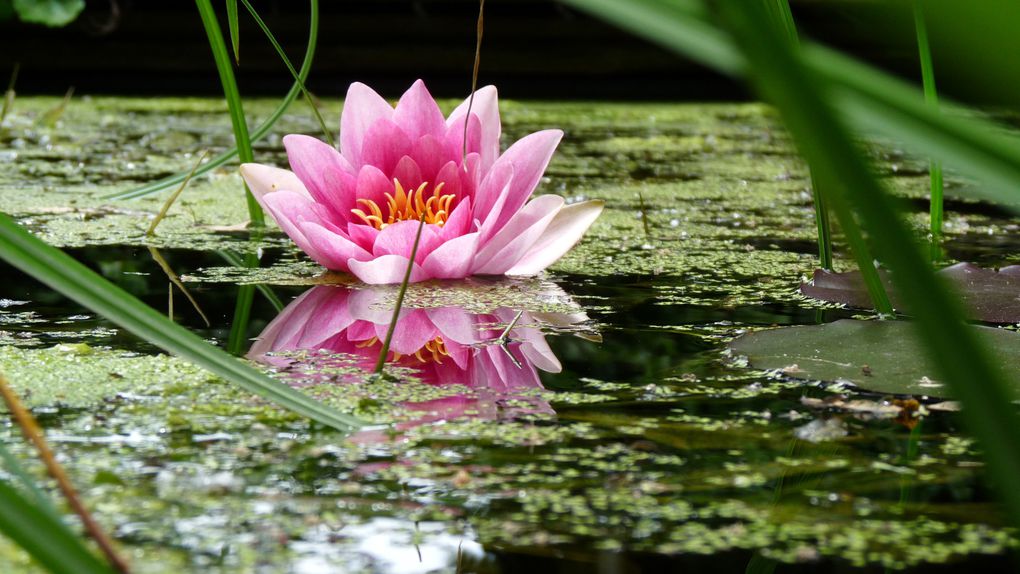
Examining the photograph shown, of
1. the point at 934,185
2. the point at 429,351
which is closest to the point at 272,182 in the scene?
the point at 429,351

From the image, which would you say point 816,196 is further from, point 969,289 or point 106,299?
point 106,299

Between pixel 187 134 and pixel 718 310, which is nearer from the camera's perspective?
→ pixel 718 310

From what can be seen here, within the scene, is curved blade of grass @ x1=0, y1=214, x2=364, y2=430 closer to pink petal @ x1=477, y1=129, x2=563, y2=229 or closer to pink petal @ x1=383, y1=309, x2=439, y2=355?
pink petal @ x1=383, y1=309, x2=439, y2=355

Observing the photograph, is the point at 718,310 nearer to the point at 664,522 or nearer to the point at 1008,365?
the point at 1008,365

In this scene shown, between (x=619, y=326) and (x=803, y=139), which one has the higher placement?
(x=803, y=139)

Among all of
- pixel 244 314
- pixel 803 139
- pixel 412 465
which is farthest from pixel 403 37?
pixel 803 139

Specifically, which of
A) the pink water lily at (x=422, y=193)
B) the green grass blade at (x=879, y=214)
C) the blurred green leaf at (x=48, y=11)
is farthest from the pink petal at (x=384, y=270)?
the blurred green leaf at (x=48, y=11)

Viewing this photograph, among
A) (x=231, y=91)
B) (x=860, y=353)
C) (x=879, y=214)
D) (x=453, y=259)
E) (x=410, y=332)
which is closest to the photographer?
(x=879, y=214)
